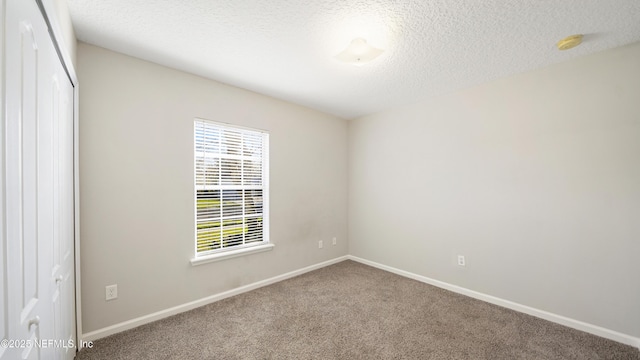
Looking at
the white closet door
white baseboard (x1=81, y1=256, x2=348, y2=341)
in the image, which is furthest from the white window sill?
the white closet door

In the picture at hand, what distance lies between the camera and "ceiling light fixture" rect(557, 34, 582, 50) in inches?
→ 76.7

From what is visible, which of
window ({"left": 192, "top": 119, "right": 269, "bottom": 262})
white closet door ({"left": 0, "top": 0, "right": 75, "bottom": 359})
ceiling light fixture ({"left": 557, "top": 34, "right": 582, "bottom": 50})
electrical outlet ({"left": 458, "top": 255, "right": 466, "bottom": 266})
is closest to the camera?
white closet door ({"left": 0, "top": 0, "right": 75, "bottom": 359})

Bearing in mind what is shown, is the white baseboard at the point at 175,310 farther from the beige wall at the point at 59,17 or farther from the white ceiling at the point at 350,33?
the white ceiling at the point at 350,33

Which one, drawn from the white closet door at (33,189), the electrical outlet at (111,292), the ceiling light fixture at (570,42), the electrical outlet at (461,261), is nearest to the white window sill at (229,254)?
the electrical outlet at (111,292)

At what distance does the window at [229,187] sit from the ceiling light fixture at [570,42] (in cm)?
302

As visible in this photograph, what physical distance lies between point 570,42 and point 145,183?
3840 millimetres

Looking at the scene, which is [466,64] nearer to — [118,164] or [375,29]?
[375,29]

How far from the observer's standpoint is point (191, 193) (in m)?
2.62

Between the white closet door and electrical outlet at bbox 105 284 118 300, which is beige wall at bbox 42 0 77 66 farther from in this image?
electrical outlet at bbox 105 284 118 300

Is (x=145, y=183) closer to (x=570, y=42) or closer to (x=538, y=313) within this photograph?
(x=570, y=42)

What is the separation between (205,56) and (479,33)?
232 centimetres

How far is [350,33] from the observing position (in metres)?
1.93

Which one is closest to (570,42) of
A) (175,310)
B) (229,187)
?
(229,187)

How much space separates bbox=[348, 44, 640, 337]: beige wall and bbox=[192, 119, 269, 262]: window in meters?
1.96
